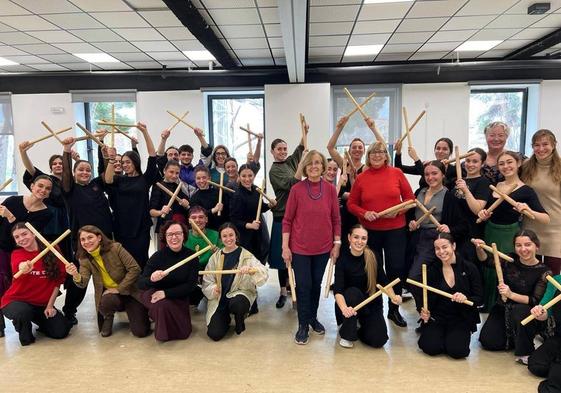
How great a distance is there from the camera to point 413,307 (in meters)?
3.47

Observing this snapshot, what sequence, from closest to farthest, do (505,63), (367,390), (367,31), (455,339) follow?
(367,390) < (455,339) < (367,31) < (505,63)

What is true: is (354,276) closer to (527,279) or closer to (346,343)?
(346,343)

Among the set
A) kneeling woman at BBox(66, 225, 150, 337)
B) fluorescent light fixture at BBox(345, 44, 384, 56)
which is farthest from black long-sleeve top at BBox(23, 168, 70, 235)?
fluorescent light fixture at BBox(345, 44, 384, 56)

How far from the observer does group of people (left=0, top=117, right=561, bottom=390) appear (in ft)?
8.54

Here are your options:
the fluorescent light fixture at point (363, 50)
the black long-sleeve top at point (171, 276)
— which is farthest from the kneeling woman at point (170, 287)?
the fluorescent light fixture at point (363, 50)

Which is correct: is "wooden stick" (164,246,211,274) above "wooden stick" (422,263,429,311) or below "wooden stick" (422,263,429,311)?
above

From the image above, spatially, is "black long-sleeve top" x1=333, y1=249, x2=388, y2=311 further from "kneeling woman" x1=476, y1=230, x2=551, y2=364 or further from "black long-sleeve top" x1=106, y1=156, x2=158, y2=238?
"black long-sleeve top" x1=106, y1=156, x2=158, y2=238

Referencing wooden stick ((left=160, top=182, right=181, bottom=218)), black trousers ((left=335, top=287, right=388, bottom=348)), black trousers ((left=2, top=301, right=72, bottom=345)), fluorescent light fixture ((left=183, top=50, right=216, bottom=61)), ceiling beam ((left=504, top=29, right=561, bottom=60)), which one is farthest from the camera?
fluorescent light fixture ((left=183, top=50, right=216, bottom=61))

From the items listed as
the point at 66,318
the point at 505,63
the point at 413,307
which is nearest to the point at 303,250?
the point at 413,307

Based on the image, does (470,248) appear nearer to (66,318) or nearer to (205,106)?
(66,318)

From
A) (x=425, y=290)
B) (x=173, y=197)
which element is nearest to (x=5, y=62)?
(x=173, y=197)

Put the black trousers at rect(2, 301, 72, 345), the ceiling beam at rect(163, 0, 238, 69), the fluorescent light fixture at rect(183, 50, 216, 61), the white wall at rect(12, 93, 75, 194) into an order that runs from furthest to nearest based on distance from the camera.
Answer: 1. the white wall at rect(12, 93, 75, 194)
2. the fluorescent light fixture at rect(183, 50, 216, 61)
3. the ceiling beam at rect(163, 0, 238, 69)
4. the black trousers at rect(2, 301, 72, 345)

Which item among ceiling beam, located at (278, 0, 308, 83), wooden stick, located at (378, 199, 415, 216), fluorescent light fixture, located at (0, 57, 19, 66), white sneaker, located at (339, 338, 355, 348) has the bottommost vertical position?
white sneaker, located at (339, 338, 355, 348)

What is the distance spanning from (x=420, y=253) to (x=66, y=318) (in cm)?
291
